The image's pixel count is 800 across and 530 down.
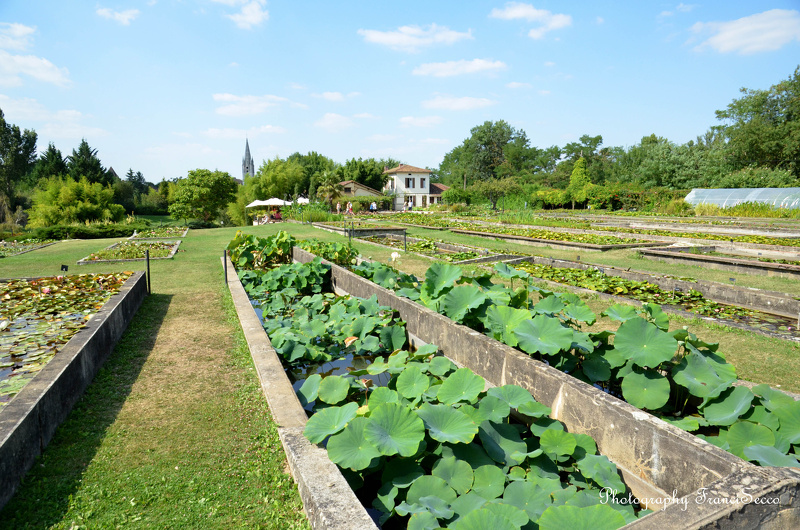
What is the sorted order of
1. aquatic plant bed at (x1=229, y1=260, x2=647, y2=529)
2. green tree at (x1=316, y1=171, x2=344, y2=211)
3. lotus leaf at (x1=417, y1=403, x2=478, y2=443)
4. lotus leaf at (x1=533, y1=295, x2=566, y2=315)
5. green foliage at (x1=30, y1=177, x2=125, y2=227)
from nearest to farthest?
1. aquatic plant bed at (x1=229, y1=260, x2=647, y2=529)
2. lotus leaf at (x1=417, y1=403, x2=478, y2=443)
3. lotus leaf at (x1=533, y1=295, x2=566, y2=315)
4. green foliage at (x1=30, y1=177, x2=125, y2=227)
5. green tree at (x1=316, y1=171, x2=344, y2=211)

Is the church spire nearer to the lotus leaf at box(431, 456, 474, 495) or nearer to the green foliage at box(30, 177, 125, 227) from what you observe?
the green foliage at box(30, 177, 125, 227)

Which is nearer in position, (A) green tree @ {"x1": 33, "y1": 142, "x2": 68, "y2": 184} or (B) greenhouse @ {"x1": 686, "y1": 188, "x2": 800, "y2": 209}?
(B) greenhouse @ {"x1": 686, "y1": 188, "x2": 800, "y2": 209}

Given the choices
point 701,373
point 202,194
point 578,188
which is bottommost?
point 701,373

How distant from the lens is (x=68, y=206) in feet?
84.3

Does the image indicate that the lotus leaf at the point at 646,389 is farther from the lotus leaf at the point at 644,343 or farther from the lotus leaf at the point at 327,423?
the lotus leaf at the point at 327,423

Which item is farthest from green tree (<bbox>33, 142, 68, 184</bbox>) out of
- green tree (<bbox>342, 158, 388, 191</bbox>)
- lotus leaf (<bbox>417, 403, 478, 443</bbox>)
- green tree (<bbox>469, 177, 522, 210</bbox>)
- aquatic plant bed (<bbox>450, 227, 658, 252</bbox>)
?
lotus leaf (<bbox>417, 403, 478, 443</bbox>)

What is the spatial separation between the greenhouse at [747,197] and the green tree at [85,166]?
1741 inches

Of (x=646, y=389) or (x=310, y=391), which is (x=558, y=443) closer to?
(x=646, y=389)

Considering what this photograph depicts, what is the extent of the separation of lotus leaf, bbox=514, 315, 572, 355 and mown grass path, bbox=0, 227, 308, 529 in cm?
171

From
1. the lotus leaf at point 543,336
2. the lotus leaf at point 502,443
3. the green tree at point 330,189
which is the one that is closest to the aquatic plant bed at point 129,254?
the lotus leaf at point 543,336

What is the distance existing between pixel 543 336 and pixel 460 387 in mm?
761

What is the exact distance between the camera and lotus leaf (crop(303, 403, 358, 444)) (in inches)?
93.0

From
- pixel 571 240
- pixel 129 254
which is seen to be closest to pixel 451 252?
pixel 571 240

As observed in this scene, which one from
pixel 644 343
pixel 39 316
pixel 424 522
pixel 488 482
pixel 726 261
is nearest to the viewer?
pixel 424 522
